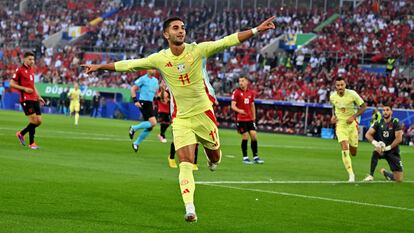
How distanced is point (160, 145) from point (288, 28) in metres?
34.7

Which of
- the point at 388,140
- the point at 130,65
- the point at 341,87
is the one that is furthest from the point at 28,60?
the point at 130,65

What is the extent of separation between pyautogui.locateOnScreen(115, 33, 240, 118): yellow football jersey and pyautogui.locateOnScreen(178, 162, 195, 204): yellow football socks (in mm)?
879

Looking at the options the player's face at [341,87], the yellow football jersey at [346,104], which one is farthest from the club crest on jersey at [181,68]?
the yellow football jersey at [346,104]

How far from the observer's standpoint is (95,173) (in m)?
17.7

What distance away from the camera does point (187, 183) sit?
37.0 ft

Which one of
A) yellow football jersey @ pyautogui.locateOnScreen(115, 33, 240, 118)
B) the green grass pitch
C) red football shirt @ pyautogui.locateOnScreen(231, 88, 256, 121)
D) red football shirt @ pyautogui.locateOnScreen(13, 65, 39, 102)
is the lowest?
the green grass pitch

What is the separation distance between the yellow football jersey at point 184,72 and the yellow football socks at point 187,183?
88 centimetres

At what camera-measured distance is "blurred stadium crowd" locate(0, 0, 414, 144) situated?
5209cm

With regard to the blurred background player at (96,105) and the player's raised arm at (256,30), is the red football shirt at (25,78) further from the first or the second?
the blurred background player at (96,105)

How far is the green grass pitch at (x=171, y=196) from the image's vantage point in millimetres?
11367

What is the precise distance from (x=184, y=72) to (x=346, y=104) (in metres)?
9.69

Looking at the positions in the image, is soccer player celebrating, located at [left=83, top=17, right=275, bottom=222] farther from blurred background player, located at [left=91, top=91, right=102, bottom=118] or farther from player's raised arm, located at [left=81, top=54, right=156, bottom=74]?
blurred background player, located at [left=91, top=91, right=102, bottom=118]

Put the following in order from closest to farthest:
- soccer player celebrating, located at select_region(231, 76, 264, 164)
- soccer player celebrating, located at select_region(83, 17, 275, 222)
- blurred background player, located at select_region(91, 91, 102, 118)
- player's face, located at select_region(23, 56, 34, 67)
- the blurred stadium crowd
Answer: soccer player celebrating, located at select_region(83, 17, 275, 222)
player's face, located at select_region(23, 56, 34, 67)
soccer player celebrating, located at select_region(231, 76, 264, 164)
the blurred stadium crowd
blurred background player, located at select_region(91, 91, 102, 118)

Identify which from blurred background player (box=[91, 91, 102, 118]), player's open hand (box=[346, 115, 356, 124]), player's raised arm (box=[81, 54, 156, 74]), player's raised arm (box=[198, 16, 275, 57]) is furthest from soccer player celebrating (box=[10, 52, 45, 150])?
blurred background player (box=[91, 91, 102, 118])
